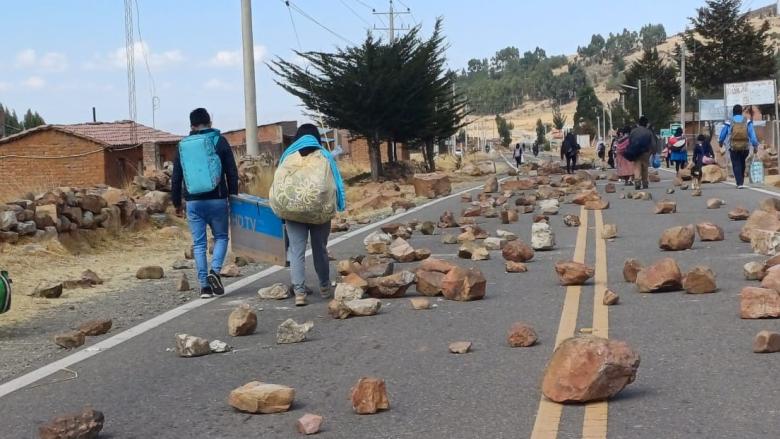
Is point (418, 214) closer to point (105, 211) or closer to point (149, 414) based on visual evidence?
point (105, 211)

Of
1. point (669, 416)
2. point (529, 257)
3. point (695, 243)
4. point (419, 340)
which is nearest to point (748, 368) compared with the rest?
point (669, 416)

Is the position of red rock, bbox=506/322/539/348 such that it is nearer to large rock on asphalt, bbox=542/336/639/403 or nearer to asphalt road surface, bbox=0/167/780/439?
asphalt road surface, bbox=0/167/780/439

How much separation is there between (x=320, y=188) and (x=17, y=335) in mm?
2912

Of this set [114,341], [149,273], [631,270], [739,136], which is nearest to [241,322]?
[114,341]

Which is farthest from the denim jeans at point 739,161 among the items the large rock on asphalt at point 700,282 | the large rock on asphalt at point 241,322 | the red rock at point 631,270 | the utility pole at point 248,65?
the large rock on asphalt at point 241,322

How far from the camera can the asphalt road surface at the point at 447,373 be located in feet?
17.5

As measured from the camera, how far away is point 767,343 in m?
6.54

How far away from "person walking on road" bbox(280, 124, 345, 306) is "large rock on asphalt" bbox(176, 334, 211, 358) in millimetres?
2221

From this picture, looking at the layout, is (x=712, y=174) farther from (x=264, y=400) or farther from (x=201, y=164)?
(x=264, y=400)

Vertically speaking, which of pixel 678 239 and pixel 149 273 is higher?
pixel 678 239

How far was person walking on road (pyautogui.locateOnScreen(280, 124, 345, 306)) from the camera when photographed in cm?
980

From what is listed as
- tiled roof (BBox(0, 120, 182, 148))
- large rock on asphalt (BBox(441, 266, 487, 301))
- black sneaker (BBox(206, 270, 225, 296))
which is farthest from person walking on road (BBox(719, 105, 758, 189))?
tiled roof (BBox(0, 120, 182, 148))

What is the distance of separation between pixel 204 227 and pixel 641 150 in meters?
16.4

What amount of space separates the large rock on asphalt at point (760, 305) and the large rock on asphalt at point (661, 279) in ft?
4.55
